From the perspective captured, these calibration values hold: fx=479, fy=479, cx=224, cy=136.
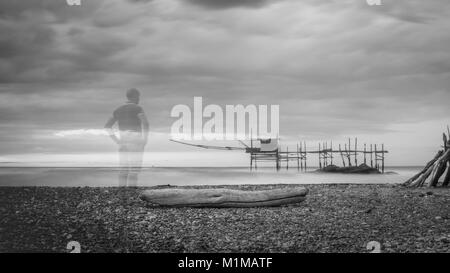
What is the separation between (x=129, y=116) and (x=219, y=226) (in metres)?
6.21

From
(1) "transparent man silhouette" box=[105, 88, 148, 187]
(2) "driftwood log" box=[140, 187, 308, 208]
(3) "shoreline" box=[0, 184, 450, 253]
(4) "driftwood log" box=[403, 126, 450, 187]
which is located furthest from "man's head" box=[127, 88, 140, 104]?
(4) "driftwood log" box=[403, 126, 450, 187]

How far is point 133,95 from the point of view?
1675cm

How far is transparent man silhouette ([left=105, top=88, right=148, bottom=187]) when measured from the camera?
54.1 feet

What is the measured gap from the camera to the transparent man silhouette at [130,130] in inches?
650

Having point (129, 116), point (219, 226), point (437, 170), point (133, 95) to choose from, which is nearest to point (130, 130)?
point (129, 116)

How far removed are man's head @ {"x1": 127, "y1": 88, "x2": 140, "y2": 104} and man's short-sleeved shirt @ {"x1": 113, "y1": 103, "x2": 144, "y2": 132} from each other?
0.54 ft

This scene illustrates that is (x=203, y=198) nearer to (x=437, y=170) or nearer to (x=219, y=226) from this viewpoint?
(x=219, y=226)

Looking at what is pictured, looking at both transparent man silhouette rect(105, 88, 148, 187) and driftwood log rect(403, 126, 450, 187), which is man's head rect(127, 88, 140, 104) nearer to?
transparent man silhouette rect(105, 88, 148, 187)

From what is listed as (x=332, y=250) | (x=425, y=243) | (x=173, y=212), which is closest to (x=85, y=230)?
(x=173, y=212)

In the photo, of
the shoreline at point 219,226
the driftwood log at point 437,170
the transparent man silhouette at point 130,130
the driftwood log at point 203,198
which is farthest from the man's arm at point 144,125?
the driftwood log at point 437,170

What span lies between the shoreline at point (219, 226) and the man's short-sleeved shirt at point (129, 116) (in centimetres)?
260

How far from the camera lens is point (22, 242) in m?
11.6
